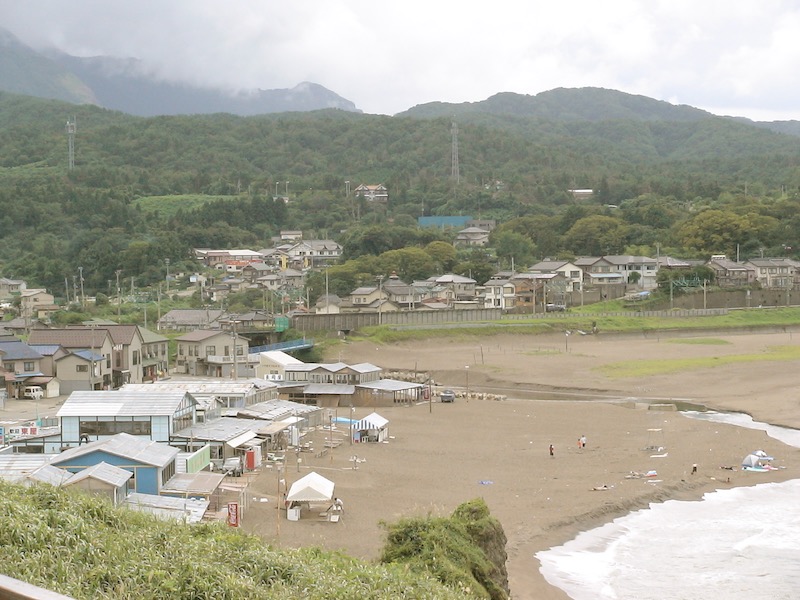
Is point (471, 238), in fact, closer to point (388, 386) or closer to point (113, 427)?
point (388, 386)

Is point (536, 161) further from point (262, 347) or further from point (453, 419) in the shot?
point (453, 419)

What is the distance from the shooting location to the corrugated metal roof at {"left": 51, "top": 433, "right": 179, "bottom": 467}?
17125 millimetres

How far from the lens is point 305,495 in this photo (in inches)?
693

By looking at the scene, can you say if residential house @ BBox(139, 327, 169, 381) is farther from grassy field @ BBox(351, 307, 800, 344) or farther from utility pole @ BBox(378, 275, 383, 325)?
utility pole @ BBox(378, 275, 383, 325)

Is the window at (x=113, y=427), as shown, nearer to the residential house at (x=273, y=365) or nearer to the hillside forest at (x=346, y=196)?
the residential house at (x=273, y=365)

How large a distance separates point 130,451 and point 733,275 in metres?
54.5

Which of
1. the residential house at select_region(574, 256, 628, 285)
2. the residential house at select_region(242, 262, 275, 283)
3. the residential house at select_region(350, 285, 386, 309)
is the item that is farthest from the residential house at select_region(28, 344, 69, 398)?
the residential house at select_region(574, 256, 628, 285)

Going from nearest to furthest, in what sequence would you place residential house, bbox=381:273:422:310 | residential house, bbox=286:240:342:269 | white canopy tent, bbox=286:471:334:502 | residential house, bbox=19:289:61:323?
white canopy tent, bbox=286:471:334:502 → residential house, bbox=19:289:61:323 → residential house, bbox=381:273:422:310 → residential house, bbox=286:240:342:269

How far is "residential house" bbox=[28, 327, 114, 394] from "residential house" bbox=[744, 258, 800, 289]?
45.7 metres

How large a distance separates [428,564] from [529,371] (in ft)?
97.9

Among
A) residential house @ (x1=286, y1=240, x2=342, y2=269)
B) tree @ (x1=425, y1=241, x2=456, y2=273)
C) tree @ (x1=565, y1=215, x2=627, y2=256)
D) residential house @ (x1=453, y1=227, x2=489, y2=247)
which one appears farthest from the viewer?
residential house @ (x1=453, y1=227, x2=489, y2=247)

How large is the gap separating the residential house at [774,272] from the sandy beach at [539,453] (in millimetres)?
21611

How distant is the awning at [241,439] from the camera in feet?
71.9

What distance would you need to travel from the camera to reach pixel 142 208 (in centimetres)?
9412
